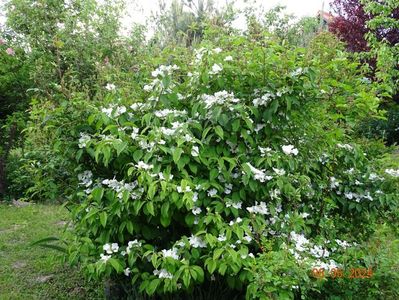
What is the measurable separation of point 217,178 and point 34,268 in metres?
2.46

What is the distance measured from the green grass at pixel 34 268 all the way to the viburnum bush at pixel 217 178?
0.80 meters

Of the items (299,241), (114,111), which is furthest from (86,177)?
(299,241)

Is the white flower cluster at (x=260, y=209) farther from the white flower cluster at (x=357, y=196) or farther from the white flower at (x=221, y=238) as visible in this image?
the white flower cluster at (x=357, y=196)

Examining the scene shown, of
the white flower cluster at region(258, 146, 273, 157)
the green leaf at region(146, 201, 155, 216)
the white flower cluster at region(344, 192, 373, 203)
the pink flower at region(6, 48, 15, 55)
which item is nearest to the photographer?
the green leaf at region(146, 201, 155, 216)

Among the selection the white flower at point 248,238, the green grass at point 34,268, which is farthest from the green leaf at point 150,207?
the green grass at point 34,268

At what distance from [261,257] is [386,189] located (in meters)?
1.26

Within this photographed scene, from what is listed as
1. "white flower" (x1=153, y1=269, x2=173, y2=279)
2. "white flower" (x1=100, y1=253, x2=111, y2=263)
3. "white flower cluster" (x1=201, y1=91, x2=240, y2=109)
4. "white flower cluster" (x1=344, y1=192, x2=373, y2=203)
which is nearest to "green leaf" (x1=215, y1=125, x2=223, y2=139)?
"white flower cluster" (x1=201, y1=91, x2=240, y2=109)

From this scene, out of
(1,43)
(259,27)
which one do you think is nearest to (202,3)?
(1,43)

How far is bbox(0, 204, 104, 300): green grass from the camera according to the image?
3.63 meters

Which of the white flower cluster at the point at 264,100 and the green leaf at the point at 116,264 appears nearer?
the green leaf at the point at 116,264

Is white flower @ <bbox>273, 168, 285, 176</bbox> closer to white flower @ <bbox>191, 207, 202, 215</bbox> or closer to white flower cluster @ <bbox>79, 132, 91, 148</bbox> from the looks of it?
white flower @ <bbox>191, 207, 202, 215</bbox>

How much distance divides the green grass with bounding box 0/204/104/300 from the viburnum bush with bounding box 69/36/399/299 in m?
0.80

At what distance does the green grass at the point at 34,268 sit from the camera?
11.9 feet
